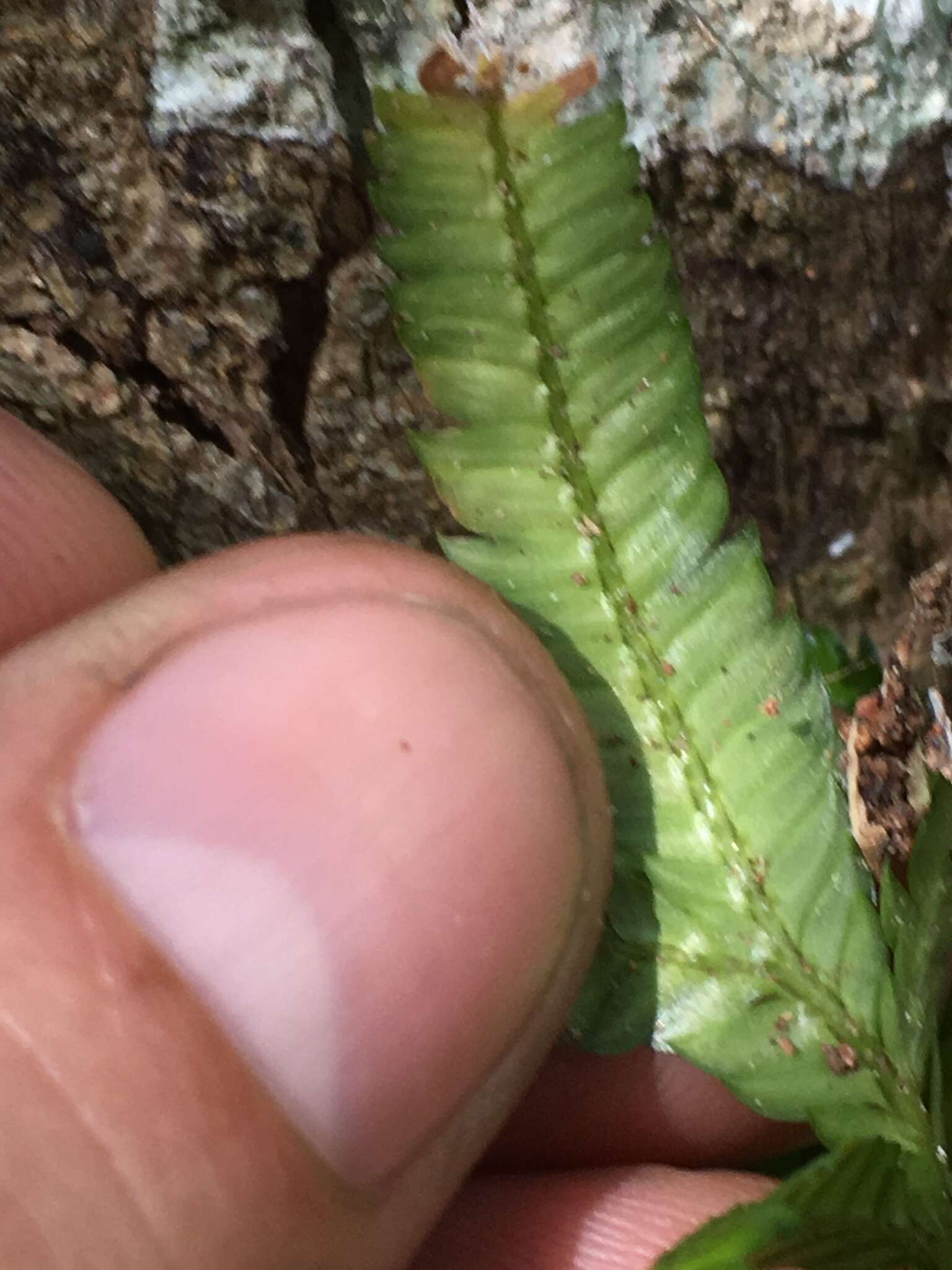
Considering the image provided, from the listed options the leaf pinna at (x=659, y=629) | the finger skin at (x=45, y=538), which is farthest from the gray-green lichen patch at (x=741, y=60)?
the finger skin at (x=45, y=538)

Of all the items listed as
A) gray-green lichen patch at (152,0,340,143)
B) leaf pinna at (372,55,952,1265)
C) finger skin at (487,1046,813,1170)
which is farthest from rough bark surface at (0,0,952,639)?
finger skin at (487,1046,813,1170)

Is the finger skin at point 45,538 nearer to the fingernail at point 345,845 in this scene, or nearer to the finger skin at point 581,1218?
the fingernail at point 345,845

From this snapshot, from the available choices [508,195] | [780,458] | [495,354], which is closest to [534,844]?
[495,354]

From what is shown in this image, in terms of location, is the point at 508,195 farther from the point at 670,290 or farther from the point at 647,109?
the point at 647,109

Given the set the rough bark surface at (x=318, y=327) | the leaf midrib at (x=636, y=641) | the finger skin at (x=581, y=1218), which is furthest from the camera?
the finger skin at (x=581, y=1218)

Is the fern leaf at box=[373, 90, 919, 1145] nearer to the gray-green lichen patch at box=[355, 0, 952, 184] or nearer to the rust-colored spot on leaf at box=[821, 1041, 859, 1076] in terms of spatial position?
the rust-colored spot on leaf at box=[821, 1041, 859, 1076]

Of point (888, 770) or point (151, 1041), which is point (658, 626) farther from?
point (151, 1041)

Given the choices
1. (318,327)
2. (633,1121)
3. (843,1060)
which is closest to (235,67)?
(318,327)
